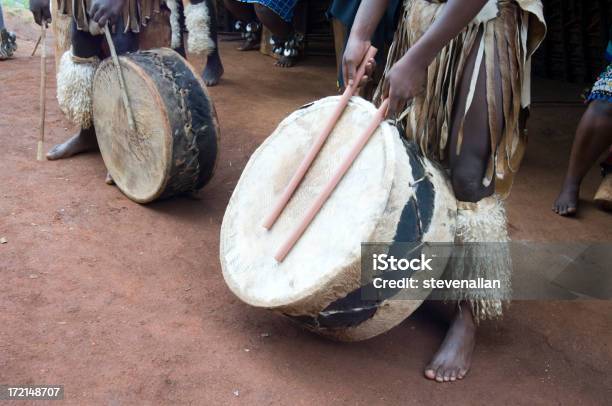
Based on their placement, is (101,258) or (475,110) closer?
(475,110)

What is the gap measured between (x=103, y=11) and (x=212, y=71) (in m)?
2.23

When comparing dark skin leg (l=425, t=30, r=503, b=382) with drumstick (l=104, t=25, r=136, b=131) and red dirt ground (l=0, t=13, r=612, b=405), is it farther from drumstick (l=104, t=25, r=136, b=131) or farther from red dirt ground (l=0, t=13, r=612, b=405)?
drumstick (l=104, t=25, r=136, b=131)

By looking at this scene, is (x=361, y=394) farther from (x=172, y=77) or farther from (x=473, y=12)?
(x=172, y=77)

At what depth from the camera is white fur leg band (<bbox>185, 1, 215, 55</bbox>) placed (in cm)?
489

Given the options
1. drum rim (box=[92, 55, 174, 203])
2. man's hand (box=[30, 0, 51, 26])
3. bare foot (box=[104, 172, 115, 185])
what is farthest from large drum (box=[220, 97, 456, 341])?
man's hand (box=[30, 0, 51, 26])

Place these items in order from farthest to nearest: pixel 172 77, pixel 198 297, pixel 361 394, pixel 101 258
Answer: pixel 172 77
pixel 101 258
pixel 198 297
pixel 361 394

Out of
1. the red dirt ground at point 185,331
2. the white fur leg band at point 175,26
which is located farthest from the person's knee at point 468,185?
the white fur leg band at point 175,26

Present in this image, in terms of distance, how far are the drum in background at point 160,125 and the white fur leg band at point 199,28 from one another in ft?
6.40

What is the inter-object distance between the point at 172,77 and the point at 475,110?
4.69 feet

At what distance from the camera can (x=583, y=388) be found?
2.03 metres

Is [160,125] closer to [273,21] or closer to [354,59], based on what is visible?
[354,59]

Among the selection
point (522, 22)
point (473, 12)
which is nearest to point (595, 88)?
point (522, 22)

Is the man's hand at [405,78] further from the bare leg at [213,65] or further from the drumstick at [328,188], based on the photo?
the bare leg at [213,65]

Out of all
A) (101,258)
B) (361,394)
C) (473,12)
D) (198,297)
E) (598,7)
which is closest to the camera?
(473,12)
